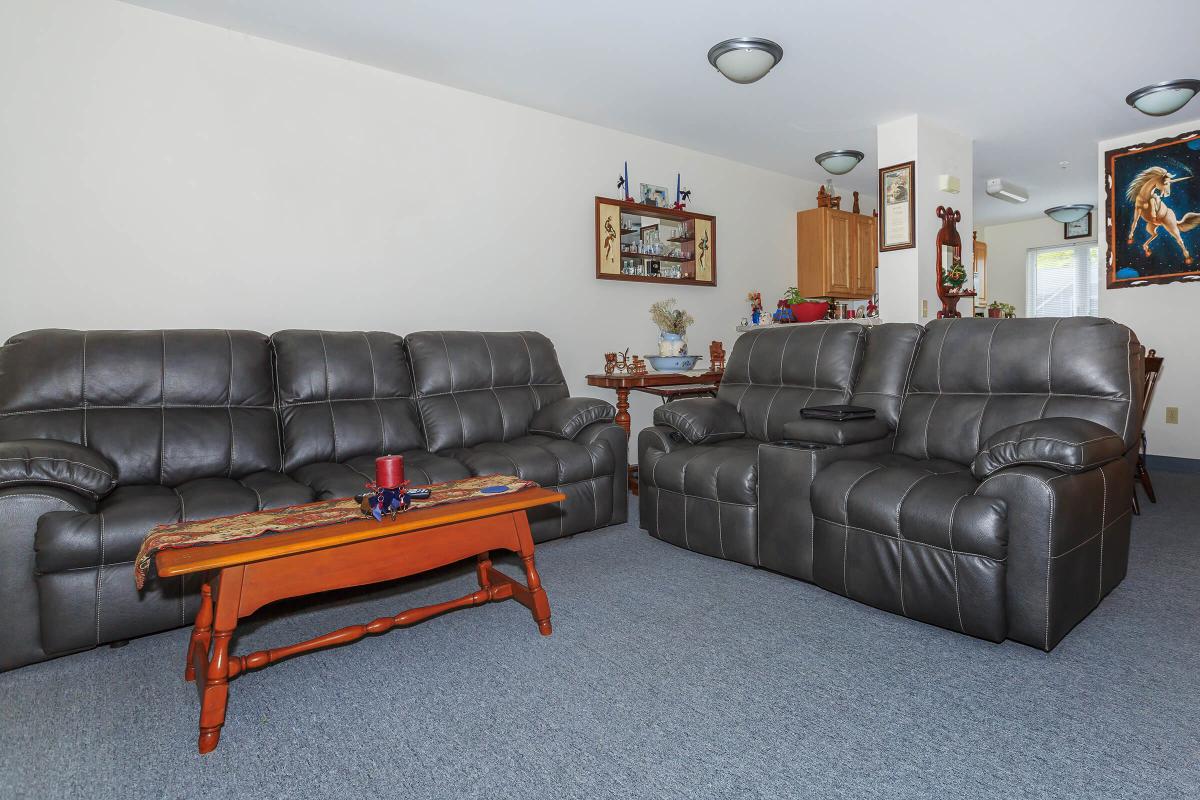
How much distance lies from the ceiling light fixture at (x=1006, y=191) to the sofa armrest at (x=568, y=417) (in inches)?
215

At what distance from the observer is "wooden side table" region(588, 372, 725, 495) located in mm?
4219

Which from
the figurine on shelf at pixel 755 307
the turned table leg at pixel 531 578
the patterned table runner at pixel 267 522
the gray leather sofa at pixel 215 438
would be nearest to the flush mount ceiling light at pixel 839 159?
the figurine on shelf at pixel 755 307

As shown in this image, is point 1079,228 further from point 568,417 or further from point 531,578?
point 531,578

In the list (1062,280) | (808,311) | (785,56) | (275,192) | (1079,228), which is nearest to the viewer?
(275,192)

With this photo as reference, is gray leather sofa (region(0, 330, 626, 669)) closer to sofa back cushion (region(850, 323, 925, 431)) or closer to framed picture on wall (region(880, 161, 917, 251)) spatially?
sofa back cushion (region(850, 323, 925, 431))

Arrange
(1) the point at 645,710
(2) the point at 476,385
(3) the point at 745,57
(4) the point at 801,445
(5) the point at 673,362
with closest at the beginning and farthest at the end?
(1) the point at 645,710 → (4) the point at 801,445 → (3) the point at 745,57 → (2) the point at 476,385 → (5) the point at 673,362

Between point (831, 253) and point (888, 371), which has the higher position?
point (831, 253)

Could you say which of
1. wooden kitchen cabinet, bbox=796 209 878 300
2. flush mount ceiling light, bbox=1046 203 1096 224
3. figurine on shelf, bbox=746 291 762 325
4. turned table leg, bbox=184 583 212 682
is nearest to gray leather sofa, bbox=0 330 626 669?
turned table leg, bbox=184 583 212 682

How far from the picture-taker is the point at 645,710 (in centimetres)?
179

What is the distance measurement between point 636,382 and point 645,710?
2619 millimetres

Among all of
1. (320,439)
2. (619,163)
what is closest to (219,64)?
(320,439)

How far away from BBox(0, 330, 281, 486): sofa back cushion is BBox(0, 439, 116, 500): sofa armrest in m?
0.32

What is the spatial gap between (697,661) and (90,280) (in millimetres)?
3182

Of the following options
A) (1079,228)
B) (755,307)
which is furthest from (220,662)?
(1079,228)
